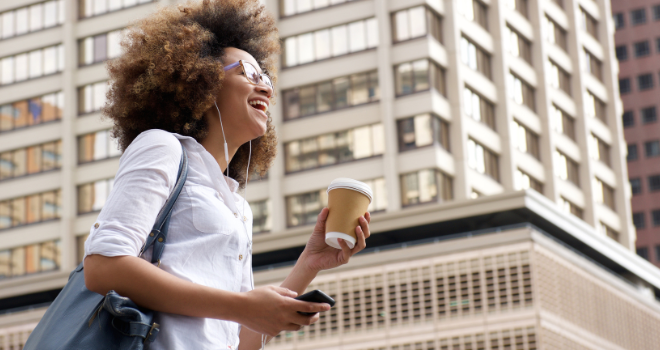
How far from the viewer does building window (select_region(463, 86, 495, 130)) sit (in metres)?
44.6

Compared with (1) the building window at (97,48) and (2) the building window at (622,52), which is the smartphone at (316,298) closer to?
(1) the building window at (97,48)

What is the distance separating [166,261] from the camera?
332cm

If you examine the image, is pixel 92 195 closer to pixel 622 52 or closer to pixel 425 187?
pixel 425 187

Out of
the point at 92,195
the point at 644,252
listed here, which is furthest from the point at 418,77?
the point at 644,252

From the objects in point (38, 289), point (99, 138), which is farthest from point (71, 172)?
point (38, 289)

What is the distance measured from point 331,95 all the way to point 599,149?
62.4 feet

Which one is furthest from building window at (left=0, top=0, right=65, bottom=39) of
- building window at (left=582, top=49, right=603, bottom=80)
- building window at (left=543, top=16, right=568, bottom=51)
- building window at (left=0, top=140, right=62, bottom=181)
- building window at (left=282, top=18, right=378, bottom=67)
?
building window at (left=582, top=49, right=603, bottom=80)

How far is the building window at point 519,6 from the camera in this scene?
1961 inches

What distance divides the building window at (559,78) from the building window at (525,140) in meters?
4.18

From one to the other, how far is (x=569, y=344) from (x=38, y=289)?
2323cm

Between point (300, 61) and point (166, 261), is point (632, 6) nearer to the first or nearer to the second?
point (300, 61)

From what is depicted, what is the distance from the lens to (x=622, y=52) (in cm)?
8494

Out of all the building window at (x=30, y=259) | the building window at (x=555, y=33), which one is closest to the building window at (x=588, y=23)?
the building window at (x=555, y=33)

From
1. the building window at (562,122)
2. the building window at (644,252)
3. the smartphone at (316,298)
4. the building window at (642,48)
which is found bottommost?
the smartphone at (316,298)
